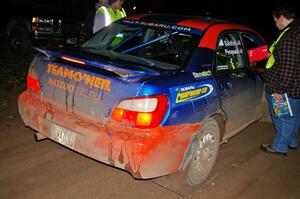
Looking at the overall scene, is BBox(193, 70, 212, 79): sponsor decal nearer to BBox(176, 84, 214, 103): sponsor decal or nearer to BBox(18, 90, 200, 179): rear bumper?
BBox(176, 84, 214, 103): sponsor decal

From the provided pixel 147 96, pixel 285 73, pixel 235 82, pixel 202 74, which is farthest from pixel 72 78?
pixel 285 73

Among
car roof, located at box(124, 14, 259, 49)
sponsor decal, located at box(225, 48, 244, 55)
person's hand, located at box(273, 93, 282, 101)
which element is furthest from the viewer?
person's hand, located at box(273, 93, 282, 101)

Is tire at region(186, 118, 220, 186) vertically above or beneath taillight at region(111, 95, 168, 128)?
beneath

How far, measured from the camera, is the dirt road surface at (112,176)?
333cm

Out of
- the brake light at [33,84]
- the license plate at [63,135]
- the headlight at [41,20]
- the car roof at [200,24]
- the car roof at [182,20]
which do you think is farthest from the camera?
the headlight at [41,20]

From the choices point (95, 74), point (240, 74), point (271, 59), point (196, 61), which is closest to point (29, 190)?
point (95, 74)

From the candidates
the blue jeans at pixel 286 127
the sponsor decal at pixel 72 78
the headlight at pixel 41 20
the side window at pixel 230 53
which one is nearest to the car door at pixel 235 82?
the side window at pixel 230 53

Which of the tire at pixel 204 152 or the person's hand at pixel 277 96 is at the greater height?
the person's hand at pixel 277 96

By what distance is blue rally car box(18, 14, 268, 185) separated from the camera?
9.45 feet

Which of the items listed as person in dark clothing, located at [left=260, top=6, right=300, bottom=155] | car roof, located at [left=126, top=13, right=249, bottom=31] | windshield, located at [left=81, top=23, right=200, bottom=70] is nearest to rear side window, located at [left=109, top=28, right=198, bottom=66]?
windshield, located at [left=81, top=23, right=200, bottom=70]

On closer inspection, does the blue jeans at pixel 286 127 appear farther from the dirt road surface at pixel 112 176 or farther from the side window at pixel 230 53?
the side window at pixel 230 53

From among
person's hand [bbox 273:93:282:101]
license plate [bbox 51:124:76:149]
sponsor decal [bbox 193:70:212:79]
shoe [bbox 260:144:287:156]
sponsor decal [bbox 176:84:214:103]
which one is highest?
sponsor decal [bbox 193:70:212:79]

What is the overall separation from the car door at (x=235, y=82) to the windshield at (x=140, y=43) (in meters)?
0.45

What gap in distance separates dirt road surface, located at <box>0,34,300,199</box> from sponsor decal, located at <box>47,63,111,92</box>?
1008 mm
